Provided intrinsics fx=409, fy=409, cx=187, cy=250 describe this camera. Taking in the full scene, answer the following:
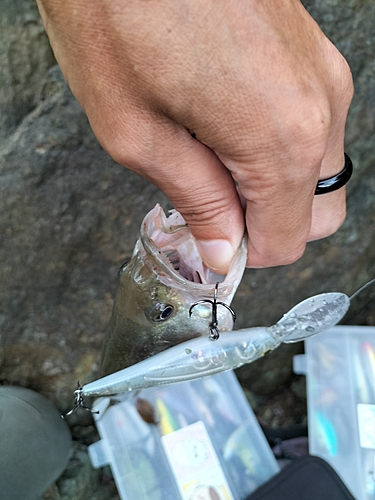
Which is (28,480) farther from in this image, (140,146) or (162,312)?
(140,146)

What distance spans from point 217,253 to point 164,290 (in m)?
0.13

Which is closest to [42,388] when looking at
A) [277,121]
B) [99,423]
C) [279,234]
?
[99,423]

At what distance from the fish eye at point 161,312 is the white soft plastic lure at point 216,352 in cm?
9

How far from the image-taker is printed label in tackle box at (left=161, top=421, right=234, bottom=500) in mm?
1305

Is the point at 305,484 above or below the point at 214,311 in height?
below

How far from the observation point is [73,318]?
1387mm

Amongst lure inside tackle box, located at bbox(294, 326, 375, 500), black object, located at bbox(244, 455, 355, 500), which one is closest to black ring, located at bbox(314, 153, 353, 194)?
lure inside tackle box, located at bbox(294, 326, 375, 500)

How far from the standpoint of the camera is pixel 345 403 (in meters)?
1.45

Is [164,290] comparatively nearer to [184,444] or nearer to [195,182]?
[195,182]

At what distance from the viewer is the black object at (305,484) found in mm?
1273

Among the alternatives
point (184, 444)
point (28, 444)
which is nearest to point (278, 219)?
point (184, 444)

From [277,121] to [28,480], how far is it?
1316 millimetres

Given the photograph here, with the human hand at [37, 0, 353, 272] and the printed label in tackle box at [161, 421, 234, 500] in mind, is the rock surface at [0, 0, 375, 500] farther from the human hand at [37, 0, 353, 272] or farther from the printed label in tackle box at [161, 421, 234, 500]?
the human hand at [37, 0, 353, 272]

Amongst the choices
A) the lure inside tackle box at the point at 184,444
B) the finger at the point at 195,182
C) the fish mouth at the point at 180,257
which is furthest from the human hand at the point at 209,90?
the lure inside tackle box at the point at 184,444
